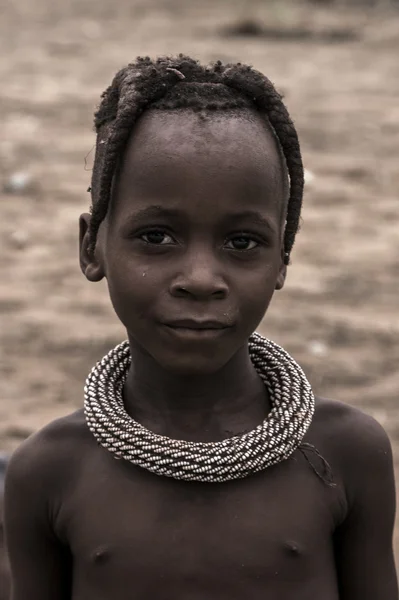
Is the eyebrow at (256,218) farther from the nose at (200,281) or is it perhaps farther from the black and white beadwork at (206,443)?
the black and white beadwork at (206,443)

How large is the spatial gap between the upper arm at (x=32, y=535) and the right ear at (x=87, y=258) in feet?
1.15

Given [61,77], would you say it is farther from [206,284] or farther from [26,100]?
[206,284]

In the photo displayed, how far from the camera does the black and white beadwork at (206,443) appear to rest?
2111mm

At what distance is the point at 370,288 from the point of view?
679 cm

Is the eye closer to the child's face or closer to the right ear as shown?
the child's face

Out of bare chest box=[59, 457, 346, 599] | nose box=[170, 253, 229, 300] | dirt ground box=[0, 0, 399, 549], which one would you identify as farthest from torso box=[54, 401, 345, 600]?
dirt ground box=[0, 0, 399, 549]

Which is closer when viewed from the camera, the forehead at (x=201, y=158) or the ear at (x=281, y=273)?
the forehead at (x=201, y=158)

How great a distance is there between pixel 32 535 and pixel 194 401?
1.36ft

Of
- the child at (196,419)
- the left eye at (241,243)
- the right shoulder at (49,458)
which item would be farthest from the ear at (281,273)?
the right shoulder at (49,458)

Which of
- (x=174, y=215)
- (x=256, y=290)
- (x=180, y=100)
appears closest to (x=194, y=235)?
(x=174, y=215)

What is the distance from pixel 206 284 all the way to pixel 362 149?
7.97 meters

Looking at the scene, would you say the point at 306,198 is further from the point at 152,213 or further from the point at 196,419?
the point at 152,213

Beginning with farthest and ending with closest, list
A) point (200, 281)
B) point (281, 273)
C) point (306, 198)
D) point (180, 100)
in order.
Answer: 1. point (306, 198)
2. point (281, 273)
3. point (180, 100)
4. point (200, 281)

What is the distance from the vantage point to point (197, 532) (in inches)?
84.3
